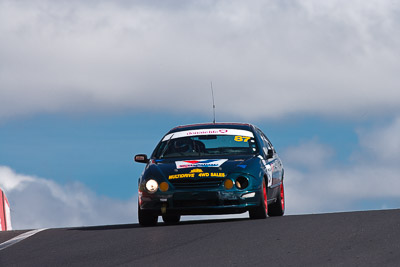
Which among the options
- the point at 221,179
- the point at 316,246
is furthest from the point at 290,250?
the point at 221,179

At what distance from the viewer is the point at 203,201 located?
11734 mm

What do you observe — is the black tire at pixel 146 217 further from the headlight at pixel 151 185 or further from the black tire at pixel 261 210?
the black tire at pixel 261 210

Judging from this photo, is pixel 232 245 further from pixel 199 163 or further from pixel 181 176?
pixel 199 163

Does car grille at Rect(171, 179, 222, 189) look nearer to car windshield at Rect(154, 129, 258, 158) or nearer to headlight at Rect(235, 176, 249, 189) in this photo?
headlight at Rect(235, 176, 249, 189)

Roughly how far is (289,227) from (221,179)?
203 cm

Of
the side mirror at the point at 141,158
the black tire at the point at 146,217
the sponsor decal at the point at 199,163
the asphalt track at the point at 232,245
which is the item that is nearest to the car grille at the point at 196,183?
the sponsor decal at the point at 199,163

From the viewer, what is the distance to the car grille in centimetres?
1177

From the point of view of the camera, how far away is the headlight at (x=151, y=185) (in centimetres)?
1186

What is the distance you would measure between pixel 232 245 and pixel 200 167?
3465 millimetres

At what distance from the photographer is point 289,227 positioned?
992 cm

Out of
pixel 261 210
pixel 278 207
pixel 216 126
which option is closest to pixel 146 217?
pixel 261 210

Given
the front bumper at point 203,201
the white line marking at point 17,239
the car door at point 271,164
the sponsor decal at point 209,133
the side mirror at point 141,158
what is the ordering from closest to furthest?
1. the white line marking at point 17,239
2. the front bumper at point 203,201
3. the side mirror at point 141,158
4. the car door at point 271,164
5. the sponsor decal at point 209,133

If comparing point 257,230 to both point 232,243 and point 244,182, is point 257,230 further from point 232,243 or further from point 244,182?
point 244,182

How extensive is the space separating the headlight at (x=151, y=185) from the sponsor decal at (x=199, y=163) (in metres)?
0.39
